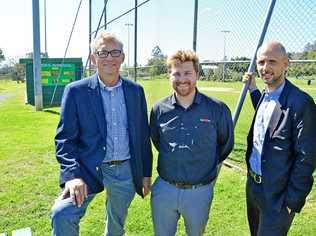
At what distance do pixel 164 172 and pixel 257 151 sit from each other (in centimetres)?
69

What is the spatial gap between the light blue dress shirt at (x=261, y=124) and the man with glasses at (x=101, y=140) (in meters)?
0.86

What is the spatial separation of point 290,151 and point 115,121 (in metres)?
1.29

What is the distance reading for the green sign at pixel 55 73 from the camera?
71.6 feet

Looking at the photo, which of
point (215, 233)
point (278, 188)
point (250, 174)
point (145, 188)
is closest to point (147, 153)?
point (145, 188)

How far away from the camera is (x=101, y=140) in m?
3.24

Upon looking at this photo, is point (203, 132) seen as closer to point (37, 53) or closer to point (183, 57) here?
point (183, 57)

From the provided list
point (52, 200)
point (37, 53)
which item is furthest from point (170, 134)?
point (37, 53)

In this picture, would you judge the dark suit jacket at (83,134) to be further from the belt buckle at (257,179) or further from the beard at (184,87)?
the belt buckle at (257,179)

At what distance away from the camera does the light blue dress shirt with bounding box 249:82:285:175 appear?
296 centimetres

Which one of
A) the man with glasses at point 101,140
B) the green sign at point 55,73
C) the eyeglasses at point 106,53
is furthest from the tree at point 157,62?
the eyeglasses at point 106,53

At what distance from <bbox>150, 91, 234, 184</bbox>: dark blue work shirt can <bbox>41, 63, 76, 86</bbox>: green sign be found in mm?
19233

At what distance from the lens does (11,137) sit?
10875 mm

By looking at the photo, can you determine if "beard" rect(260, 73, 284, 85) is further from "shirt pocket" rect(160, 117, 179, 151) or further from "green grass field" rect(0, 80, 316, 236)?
"green grass field" rect(0, 80, 316, 236)

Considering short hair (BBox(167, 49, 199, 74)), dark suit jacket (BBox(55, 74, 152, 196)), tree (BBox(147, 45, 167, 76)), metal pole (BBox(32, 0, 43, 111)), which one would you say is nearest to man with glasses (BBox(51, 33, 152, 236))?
dark suit jacket (BBox(55, 74, 152, 196))
